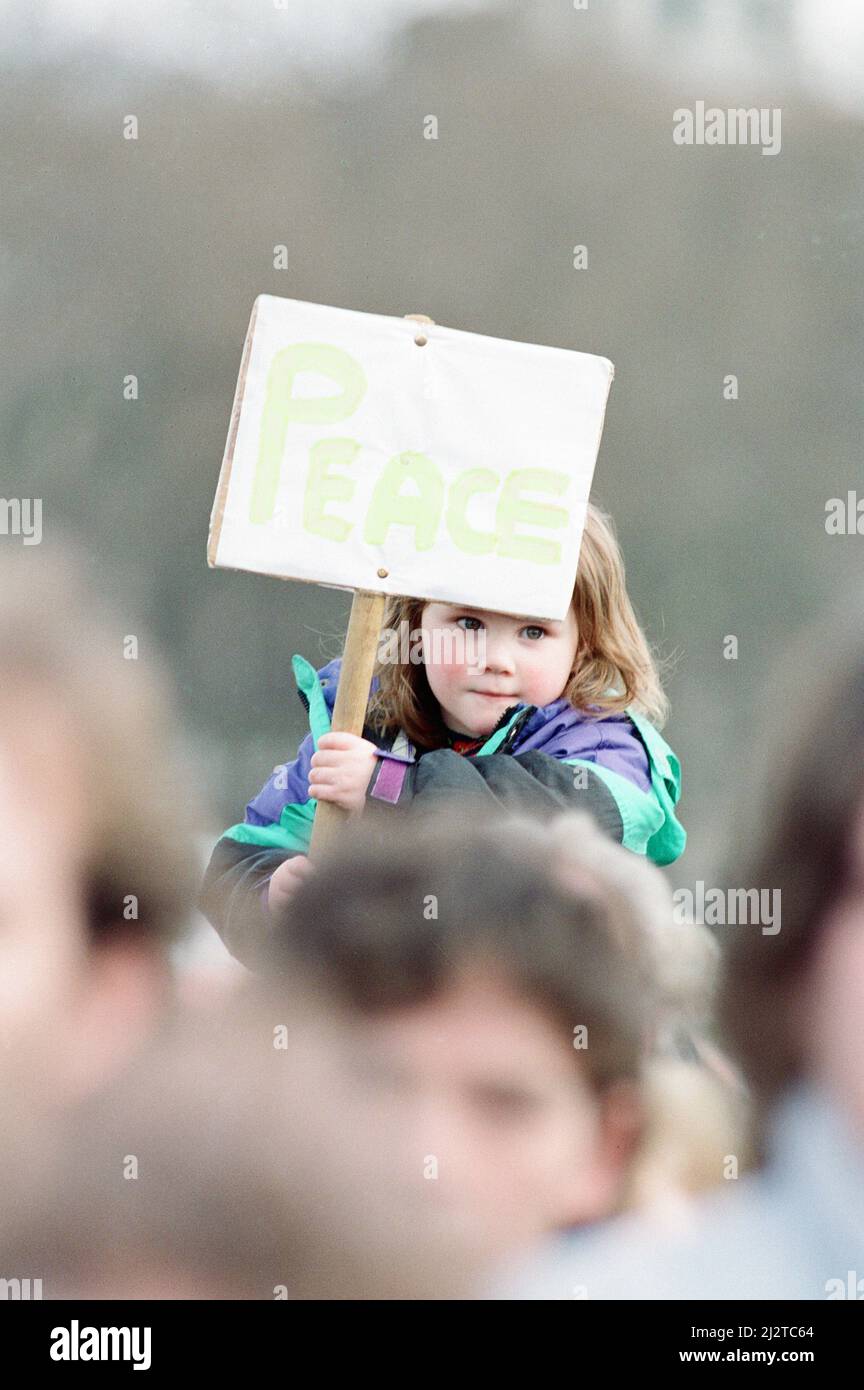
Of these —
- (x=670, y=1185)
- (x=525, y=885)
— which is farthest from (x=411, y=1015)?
(x=670, y=1185)

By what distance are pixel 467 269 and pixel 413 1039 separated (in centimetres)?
108

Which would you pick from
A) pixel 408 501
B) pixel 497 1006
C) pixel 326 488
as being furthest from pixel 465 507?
pixel 497 1006

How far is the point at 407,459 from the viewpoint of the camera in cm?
243

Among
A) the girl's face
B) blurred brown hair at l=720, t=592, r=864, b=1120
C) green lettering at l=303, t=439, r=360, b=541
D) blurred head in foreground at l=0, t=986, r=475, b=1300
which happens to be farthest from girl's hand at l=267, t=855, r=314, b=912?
blurred brown hair at l=720, t=592, r=864, b=1120

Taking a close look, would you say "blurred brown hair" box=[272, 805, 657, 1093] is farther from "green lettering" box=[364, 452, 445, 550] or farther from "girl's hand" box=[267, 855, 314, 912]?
"green lettering" box=[364, 452, 445, 550]

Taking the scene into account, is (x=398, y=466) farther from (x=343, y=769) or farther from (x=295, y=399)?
(x=343, y=769)

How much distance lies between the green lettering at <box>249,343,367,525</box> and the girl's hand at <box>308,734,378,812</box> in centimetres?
32

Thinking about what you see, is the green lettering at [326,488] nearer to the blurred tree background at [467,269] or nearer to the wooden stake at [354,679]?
the wooden stake at [354,679]

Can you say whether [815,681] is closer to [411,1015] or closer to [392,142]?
[411,1015]

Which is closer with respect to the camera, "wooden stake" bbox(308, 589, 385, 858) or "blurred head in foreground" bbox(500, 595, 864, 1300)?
"wooden stake" bbox(308, 589, 385, 858)

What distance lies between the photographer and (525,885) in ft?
8.12

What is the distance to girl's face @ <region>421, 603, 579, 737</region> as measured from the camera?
246 centimetres
